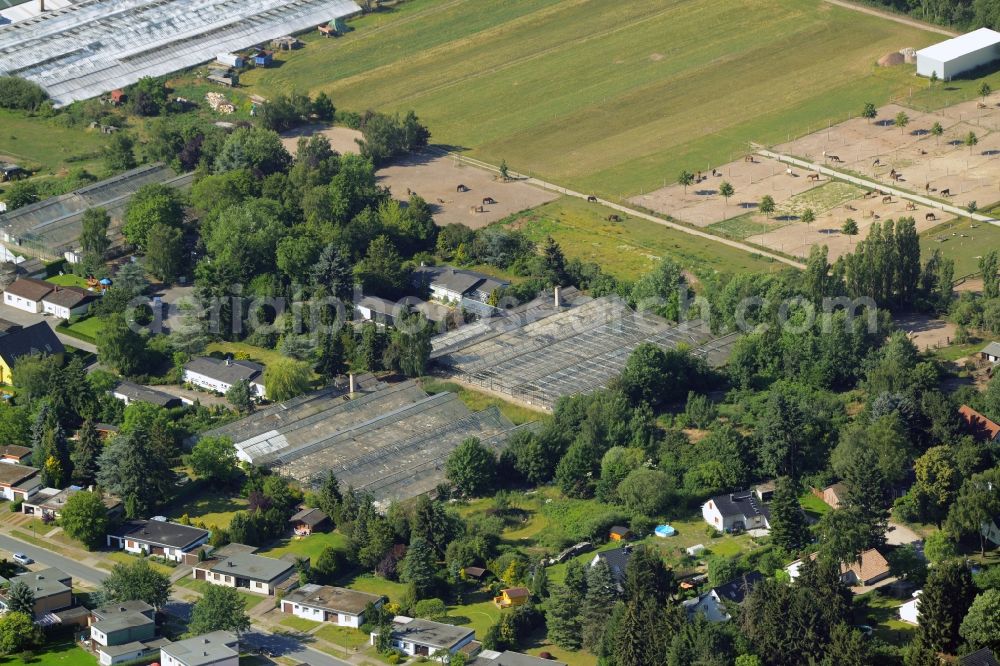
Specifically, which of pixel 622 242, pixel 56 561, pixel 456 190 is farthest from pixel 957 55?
pixel 56 561

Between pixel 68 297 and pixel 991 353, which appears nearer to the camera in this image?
pixel 991 353

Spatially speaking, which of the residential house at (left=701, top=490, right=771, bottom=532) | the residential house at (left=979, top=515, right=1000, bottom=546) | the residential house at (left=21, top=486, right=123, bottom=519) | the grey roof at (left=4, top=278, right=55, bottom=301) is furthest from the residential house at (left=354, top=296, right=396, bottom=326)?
the residential house at (left=979, top=515, right=1000, bottom=546)

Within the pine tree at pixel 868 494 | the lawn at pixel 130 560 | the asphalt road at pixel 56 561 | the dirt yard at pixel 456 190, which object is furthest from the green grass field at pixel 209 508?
the dirt yard at pixel 456 190

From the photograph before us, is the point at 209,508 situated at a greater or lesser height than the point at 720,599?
lesser

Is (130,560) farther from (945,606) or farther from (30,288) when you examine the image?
(945,606)

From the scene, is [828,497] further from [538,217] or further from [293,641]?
[538,217]

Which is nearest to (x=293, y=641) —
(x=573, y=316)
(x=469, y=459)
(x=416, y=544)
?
(x=416, y=544)

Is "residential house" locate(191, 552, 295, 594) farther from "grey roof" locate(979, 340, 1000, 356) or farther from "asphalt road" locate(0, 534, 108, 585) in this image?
"grey roof" locate(979, 340, 1000, 356)
